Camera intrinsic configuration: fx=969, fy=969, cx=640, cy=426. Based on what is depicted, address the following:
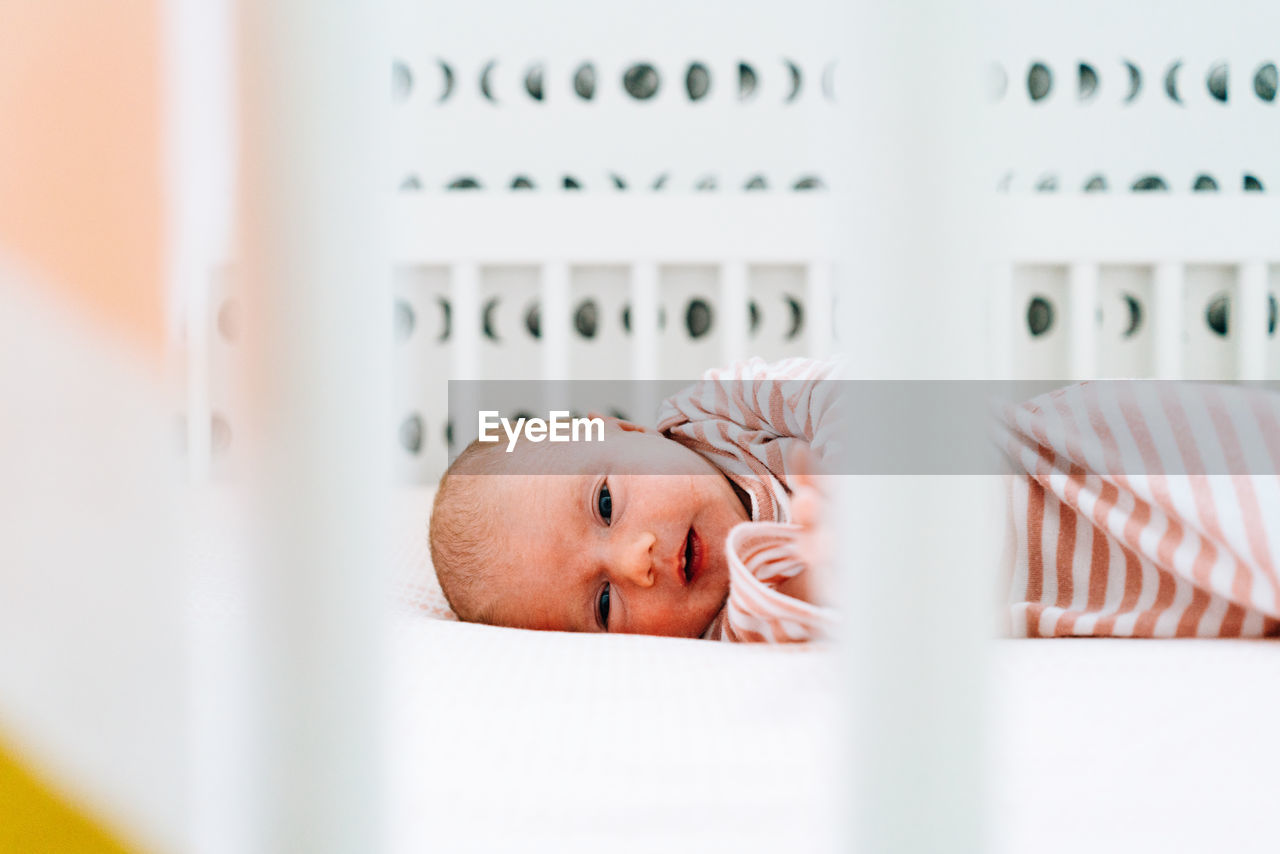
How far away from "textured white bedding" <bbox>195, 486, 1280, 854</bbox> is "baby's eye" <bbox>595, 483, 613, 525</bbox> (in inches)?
8.7

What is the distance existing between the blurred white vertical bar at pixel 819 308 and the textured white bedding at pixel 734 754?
566 millimetres

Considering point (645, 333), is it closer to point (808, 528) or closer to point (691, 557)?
point (691, 557)

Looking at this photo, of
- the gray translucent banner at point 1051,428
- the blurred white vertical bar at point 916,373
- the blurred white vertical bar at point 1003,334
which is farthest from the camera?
the blurred white vertical bar at point 1003,334

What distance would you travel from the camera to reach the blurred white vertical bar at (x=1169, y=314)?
3.02 feet

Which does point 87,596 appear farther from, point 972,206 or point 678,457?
point 678,457

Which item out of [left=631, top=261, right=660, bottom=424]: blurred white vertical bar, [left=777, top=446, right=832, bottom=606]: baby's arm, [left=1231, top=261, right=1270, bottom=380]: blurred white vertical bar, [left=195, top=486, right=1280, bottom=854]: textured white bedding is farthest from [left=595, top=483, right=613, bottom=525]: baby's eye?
[left=1231, top=261, right=1270, bottom=380]: blurred white vertical bar

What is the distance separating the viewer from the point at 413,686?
34cm

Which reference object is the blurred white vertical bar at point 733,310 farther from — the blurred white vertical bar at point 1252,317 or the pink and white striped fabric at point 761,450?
the blurred white vertical bar at point 1252,317

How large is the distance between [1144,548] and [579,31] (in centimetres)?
76

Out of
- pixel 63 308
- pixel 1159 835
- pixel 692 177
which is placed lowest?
pixel 1159 835

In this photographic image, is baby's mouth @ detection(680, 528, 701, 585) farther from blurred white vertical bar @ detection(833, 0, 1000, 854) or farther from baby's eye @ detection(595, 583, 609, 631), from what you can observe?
blurred white vertical bar @ detection(833, 0, 1000, 854)

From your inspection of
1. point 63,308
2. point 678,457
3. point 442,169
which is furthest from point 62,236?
point 442,169

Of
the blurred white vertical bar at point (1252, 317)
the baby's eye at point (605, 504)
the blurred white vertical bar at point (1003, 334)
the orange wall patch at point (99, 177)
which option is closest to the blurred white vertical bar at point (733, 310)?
the blurred white vertical bar at point (1003, 334)

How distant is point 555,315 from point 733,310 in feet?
0.56
